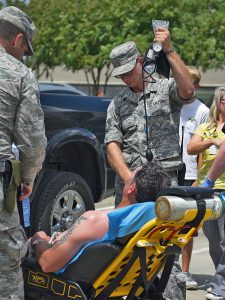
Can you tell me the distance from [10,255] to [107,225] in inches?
21.7

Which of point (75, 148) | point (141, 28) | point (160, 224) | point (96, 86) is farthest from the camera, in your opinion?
point (96, 86)

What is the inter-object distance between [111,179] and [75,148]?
518 mm

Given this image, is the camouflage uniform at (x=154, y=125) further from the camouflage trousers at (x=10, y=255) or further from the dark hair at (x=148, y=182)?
the camouflage trousers at (x=10, y=255)

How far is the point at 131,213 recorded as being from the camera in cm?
445

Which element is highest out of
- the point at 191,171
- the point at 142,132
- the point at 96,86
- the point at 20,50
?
A: the point at 20,50

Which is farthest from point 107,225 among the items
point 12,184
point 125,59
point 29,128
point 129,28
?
point 129,28

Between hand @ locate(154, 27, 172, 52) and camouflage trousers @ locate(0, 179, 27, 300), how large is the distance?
5.22 feet

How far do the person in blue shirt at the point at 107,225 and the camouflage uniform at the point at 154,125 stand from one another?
85 centimetres

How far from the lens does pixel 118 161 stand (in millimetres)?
5523

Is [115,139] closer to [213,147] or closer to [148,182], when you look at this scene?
[148,182]

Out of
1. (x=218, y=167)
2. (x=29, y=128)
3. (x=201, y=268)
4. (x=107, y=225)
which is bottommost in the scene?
(x=201, y=268)

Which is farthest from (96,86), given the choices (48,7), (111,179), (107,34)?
(111,179)

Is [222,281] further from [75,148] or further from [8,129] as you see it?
[8,129]

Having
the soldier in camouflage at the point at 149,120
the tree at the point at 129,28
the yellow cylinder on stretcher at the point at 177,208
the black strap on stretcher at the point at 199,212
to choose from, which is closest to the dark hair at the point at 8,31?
the soldier in camouflage at the point at 149,120
